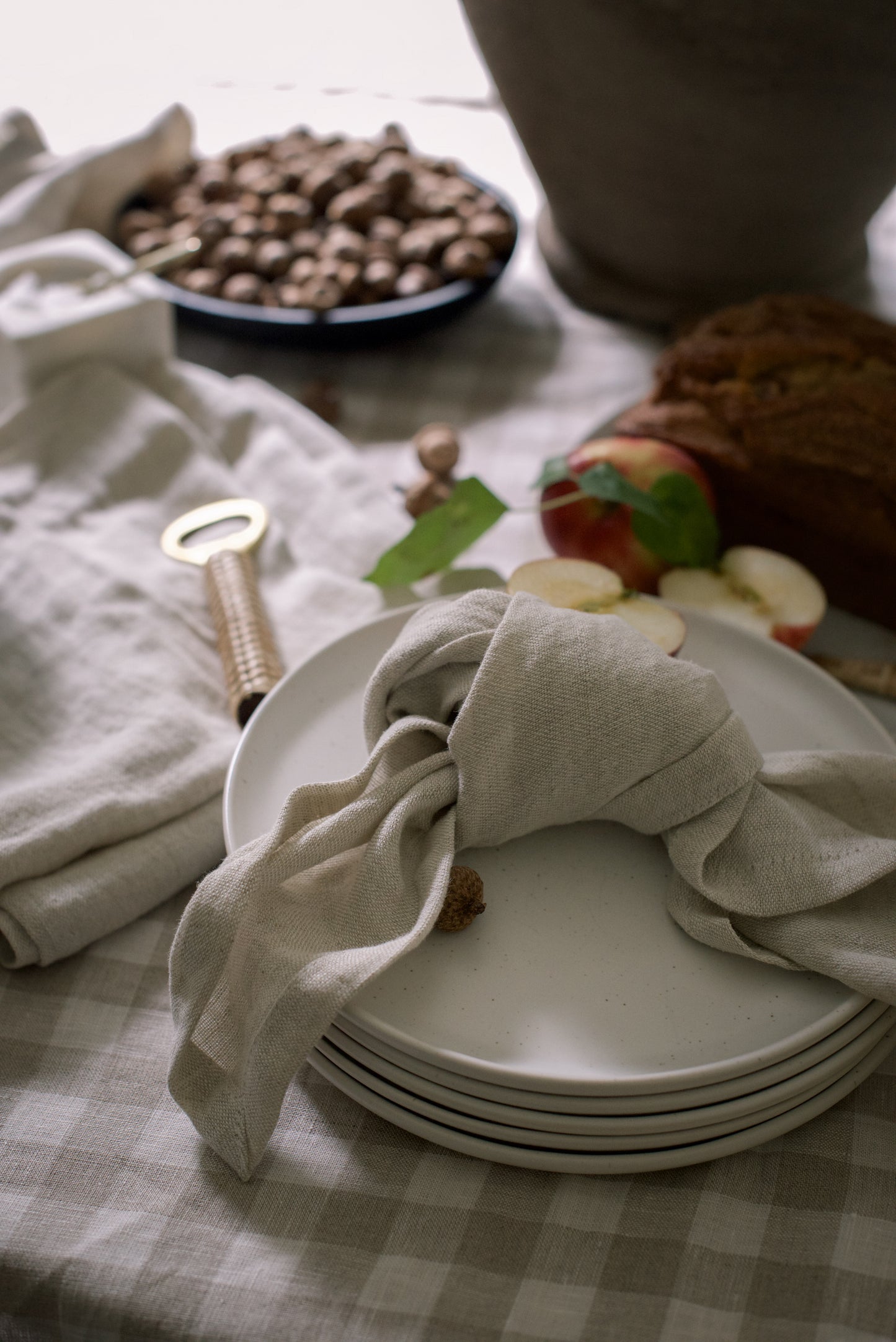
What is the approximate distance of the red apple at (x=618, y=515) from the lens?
30.0 inches

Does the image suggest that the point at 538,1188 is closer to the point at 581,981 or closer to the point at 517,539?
the point at 581,981

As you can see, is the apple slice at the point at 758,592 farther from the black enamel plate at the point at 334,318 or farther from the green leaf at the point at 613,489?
the black enamel plate at the point at 334,318

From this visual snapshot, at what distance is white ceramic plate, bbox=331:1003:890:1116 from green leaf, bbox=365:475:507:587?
0.33 metres

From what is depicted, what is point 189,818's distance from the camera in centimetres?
59

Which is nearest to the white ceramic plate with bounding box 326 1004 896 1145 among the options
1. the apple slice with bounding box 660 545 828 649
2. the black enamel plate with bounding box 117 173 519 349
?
the apple slice with bounding box 660 545 828 649

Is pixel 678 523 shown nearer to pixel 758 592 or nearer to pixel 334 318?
pixel 758 592

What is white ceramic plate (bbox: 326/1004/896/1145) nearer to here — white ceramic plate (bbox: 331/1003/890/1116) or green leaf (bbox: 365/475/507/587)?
white ceramic plate (bbox: 331/1003/890/1116)

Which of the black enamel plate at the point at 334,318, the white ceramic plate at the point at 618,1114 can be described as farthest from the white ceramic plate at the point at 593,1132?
the black enamel plate at the point at 334,318

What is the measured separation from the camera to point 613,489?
695 millimetres

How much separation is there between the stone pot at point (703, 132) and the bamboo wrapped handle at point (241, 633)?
0.47 meters

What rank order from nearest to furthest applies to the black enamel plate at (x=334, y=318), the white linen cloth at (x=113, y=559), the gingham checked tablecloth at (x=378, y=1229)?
the gingham checked tablecloth at (x=378, y=1229) → the white linen cloth at (x=113, y=559) → the black enamel plate at (x=334, y=318)

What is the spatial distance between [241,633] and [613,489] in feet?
0.83

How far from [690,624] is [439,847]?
0.26 m

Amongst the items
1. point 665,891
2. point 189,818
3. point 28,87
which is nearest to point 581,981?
point 665,891
